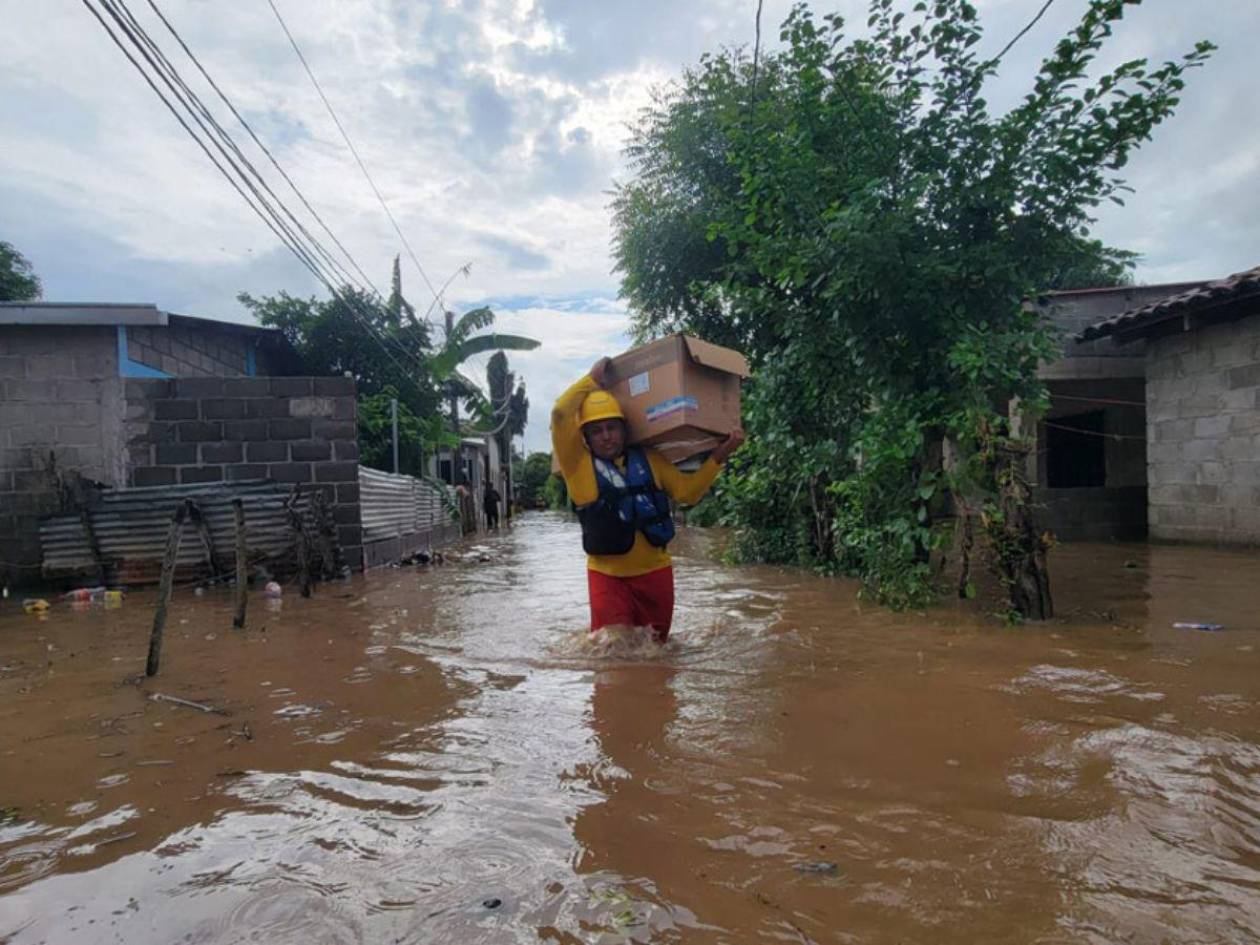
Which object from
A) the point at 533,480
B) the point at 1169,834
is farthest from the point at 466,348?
the point at 533,480

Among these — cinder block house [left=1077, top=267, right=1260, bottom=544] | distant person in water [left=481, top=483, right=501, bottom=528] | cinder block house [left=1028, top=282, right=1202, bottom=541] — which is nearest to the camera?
cinder block house [left=1077, top=267, right=1260, bottom=544]

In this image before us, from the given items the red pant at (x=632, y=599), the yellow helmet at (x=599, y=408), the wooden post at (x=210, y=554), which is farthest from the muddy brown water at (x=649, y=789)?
the wooden post at (x=210, y=554)

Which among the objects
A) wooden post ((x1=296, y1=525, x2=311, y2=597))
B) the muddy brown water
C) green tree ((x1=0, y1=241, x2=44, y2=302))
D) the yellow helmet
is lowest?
the muddy brown water

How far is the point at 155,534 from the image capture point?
7562 millimetres

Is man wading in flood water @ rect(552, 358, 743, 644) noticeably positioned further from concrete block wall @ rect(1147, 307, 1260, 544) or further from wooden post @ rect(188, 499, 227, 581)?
concrete block wall @ rect(1147, 307, 1260, 544)

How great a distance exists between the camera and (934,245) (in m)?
5.41

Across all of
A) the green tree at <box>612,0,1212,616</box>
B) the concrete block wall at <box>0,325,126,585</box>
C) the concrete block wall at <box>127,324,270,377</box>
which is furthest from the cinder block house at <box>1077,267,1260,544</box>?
the concrete block wall at <box>0,325,126,585</box>

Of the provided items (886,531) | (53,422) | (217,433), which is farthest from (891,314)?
(53,422)

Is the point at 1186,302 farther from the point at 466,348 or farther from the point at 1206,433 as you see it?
the point at 466,348

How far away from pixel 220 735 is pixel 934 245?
508 centimetres

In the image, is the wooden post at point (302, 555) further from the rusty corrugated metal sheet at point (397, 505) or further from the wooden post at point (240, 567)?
the wooden post at point (240, 567)

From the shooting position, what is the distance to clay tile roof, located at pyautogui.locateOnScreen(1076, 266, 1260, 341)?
287 inches

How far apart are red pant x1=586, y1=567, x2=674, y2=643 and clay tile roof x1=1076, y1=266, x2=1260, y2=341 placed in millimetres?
6449

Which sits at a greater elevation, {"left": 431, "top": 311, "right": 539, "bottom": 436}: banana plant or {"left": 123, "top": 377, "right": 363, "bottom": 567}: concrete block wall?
{"left": 431, "top": 311, "right": 539, "bottom": 436}: banana plant
